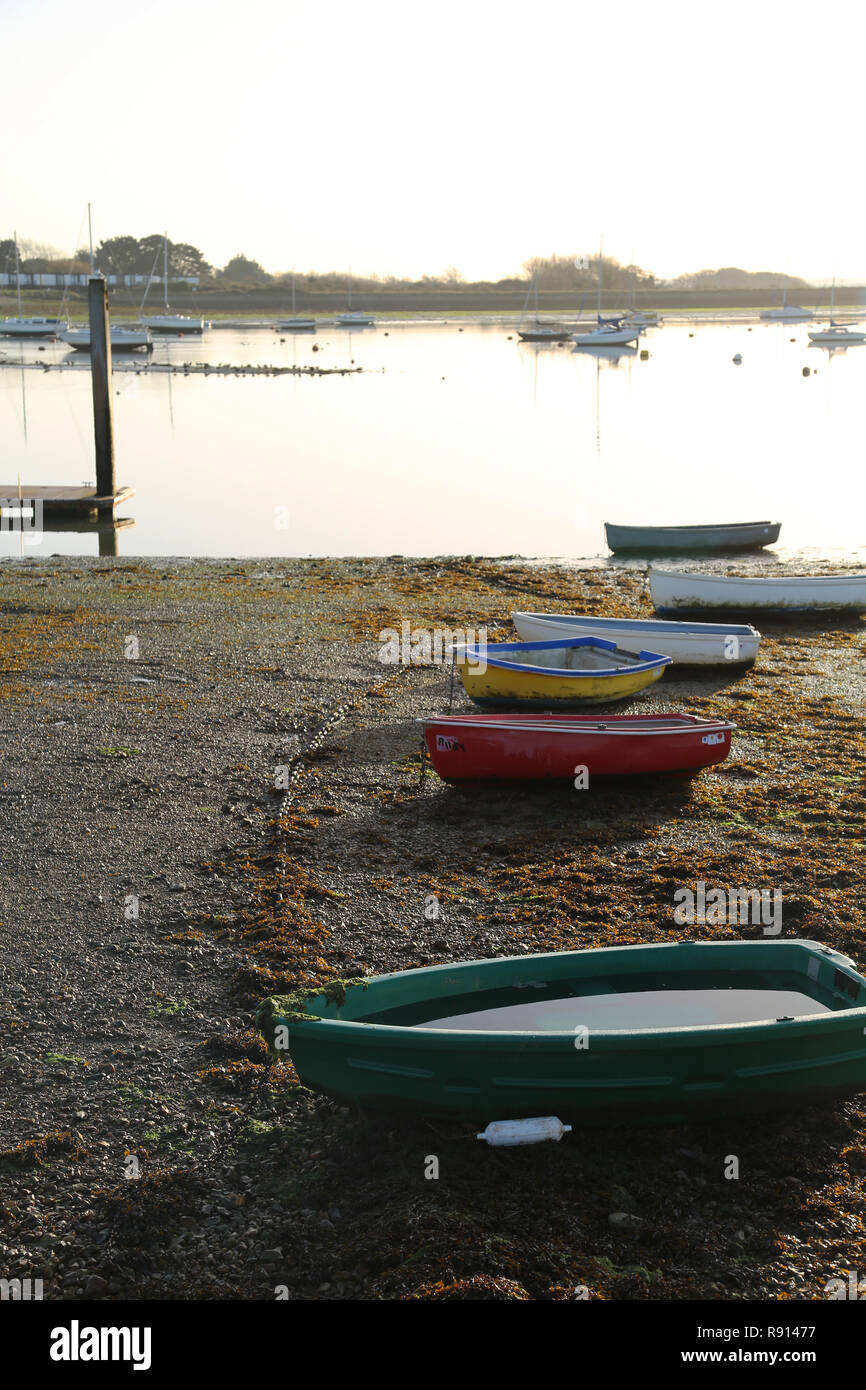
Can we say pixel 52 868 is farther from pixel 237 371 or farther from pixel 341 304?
pixel 341 304

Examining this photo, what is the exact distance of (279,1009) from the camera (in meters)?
5.47

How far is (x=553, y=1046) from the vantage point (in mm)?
5281

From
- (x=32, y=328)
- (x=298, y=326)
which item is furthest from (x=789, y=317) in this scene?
(x=32, y=328)

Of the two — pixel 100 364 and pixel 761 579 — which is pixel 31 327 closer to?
pixel 100 364

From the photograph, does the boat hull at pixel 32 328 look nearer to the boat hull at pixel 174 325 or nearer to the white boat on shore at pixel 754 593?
the boat hull at pixel 174 325

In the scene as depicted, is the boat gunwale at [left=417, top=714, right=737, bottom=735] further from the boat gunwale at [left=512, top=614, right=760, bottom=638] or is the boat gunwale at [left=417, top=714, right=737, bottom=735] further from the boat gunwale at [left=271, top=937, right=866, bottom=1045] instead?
the boat gunwale at [left=271, top=937, right=866, bottom=1045]

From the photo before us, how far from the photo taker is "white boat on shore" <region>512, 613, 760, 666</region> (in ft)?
43.0

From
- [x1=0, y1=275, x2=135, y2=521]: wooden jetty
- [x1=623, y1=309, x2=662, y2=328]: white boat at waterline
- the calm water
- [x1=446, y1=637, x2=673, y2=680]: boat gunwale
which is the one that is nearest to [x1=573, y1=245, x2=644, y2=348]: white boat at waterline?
[x1=623, y1=309, x2=662, y2=328]: white boat at waterline

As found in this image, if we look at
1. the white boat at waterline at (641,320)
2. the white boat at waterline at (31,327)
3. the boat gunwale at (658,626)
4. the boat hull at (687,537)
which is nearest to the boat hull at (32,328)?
the white boat at waterline at (31,327)

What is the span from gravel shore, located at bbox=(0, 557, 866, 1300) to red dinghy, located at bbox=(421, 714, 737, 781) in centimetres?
24

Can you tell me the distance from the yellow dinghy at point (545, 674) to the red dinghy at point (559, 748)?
4.16 feet

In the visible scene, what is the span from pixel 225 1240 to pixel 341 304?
150057mm

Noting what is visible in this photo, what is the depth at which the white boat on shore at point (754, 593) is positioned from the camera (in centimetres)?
1580
